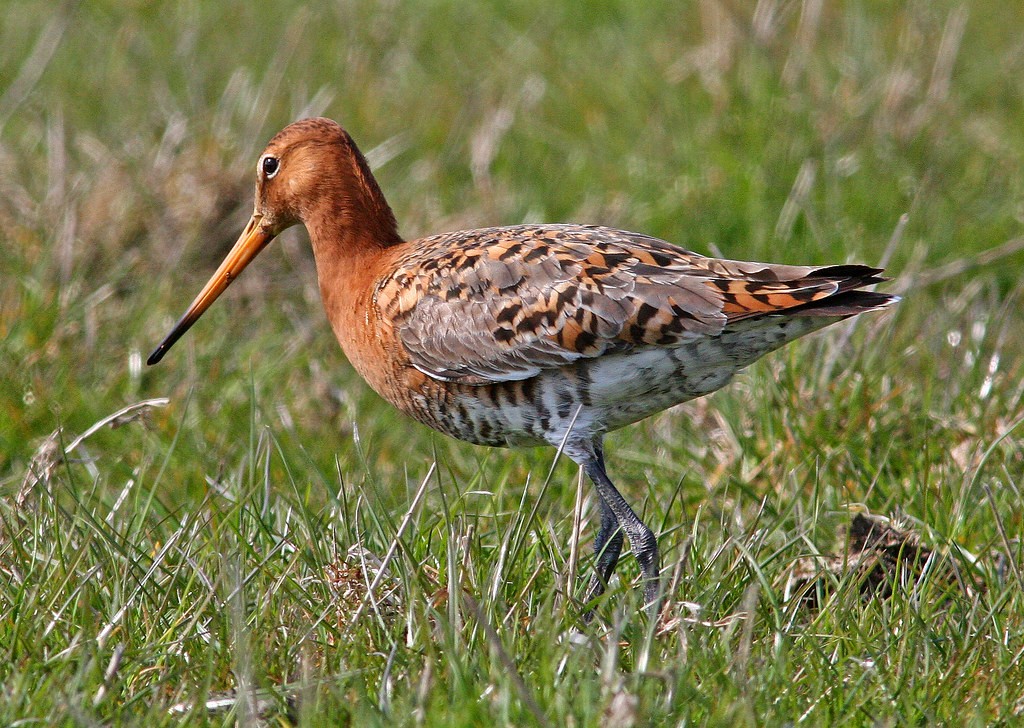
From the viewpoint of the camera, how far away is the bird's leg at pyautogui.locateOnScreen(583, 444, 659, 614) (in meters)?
4.29

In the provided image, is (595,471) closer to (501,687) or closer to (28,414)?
(501,687)

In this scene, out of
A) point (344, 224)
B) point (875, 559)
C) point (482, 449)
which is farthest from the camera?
point (482, 449)

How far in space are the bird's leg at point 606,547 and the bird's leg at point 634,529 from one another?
0.02 metres

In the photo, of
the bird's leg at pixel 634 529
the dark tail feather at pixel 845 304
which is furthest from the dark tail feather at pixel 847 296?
the bird's leg at pixel 634 529

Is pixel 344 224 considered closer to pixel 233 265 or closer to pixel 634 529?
pixel 233 265

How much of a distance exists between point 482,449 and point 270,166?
1.41 m

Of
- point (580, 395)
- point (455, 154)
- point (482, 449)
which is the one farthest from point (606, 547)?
point (455, 154)

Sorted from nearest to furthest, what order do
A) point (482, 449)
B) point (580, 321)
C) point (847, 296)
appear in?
point (847, 296), point (580, 321), point (482, 449)

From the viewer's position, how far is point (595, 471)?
464cm

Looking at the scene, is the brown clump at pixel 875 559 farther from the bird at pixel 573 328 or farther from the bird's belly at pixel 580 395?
the bird's belly at pixel 580 395

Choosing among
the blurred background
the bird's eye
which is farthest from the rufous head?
the blurred background

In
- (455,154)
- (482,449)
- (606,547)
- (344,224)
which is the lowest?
(482,449)

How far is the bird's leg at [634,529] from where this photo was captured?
4.29 m

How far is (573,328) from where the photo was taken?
4.49m
